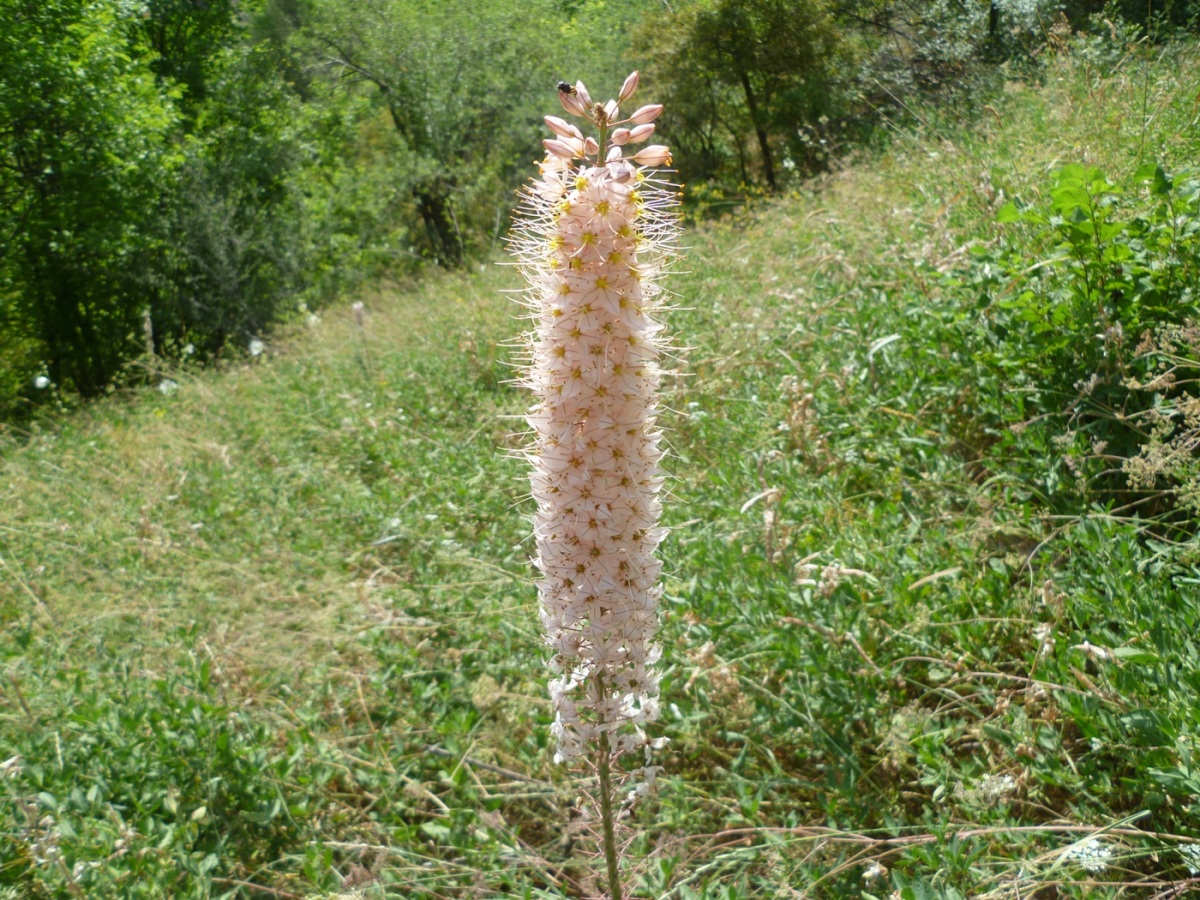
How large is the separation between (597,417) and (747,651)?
1.41 m

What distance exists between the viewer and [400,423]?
19.7 ft

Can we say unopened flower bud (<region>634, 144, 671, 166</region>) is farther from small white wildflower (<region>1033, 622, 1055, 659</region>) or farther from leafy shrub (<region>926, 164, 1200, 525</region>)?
leafy shrub (<region>926, 164, 1200, 525</region>)

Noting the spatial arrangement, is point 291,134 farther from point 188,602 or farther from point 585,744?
point 585,744

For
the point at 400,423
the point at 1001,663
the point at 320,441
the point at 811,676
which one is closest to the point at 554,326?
the point at 811,676

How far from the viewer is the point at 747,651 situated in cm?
276

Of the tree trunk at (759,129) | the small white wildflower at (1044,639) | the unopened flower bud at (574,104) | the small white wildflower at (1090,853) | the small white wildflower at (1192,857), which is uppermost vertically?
A: the tree trunk at (759,129)

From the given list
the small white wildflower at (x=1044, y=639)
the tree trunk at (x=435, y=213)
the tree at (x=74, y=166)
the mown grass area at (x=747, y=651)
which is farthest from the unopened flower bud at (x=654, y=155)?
the tree trunk at (x=435, y=213)

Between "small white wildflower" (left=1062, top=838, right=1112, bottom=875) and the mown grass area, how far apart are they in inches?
0.5

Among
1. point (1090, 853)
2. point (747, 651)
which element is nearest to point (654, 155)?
point (747, 651)

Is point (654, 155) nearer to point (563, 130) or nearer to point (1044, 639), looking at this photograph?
point (563, 130)

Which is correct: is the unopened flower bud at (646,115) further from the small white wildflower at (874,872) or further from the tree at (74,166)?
the tree at (74,166)

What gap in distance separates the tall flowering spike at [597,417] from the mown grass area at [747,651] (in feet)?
1.85

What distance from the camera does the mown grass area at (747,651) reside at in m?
2.14

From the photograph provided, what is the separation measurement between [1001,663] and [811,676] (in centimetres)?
55
